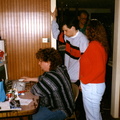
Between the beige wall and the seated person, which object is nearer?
the seated person

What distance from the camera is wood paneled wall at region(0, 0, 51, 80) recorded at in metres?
2.99

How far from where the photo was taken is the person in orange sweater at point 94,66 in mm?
2129

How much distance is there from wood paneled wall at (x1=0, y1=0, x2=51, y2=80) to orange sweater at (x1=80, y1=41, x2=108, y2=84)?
1.10 m

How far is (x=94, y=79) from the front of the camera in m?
2.17

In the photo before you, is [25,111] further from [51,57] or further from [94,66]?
[94,66]

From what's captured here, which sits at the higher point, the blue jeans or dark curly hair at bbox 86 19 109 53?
dark curly hair at bbox 86 19 109 53

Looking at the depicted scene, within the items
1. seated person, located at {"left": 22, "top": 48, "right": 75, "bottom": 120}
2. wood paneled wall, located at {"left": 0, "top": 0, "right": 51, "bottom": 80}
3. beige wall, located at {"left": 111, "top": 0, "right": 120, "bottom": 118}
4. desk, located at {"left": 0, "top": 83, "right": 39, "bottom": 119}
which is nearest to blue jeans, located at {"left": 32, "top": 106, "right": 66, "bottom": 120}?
seated person, located at {"left": 22, "top": 48, "right": 75, "bottom": 120}

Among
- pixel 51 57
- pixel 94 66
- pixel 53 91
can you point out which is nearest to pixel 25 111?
pixel 53 91

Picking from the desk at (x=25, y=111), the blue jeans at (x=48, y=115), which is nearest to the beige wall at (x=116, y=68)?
the blue jeans at (x=48, y=115)

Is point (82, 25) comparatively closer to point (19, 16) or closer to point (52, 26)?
point (52, 26)

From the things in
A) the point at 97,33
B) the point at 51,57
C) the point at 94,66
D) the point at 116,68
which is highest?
the point at 97,33

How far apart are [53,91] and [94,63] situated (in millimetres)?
573

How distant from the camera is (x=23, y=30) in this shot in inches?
120

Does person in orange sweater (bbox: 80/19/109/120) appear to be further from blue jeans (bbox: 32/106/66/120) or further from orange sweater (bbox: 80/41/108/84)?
blue jeans (bbox: 32/106/66/120)
